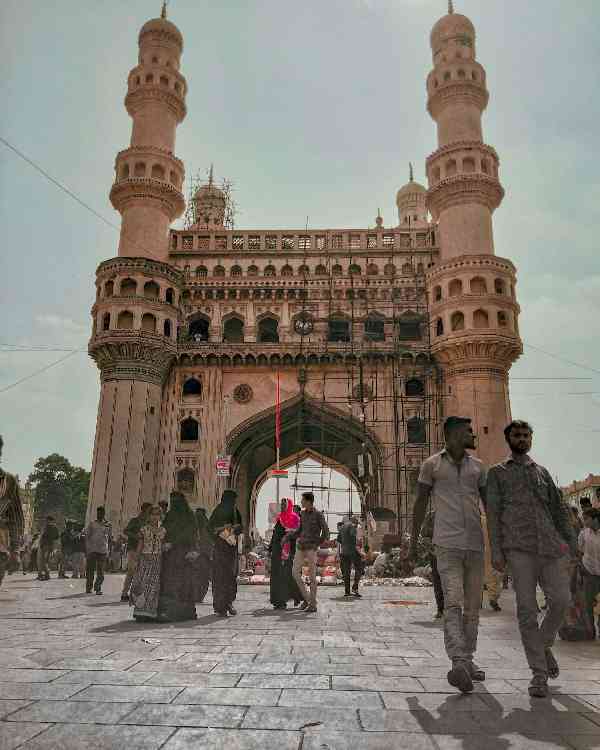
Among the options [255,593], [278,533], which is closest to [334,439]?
[255,593]

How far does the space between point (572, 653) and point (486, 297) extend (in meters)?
20.0

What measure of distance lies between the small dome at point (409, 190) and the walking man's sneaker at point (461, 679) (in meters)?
48.4

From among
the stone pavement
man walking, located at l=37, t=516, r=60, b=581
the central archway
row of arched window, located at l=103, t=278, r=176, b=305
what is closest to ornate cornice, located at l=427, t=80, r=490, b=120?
the central archway

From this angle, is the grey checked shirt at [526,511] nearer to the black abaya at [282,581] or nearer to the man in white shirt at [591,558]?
the man in white shirt at [591,558]

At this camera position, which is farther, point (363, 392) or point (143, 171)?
point (143, 171)

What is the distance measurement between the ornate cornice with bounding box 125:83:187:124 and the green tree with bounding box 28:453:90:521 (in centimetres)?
3702

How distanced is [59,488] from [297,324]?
127ft

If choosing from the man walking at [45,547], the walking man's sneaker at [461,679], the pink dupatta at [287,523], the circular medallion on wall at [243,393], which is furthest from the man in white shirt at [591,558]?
the circular medallion on wall at [243,393]

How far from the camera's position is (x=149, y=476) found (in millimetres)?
23953

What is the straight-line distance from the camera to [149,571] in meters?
7.57

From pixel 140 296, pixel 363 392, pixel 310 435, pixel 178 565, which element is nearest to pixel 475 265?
pixel 363 392

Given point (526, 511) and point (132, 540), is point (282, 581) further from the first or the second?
point (526, 511)

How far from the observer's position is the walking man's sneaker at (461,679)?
12.0 ft

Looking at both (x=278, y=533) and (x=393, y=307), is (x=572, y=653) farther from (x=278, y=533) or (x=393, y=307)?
(x=393, y=307)
